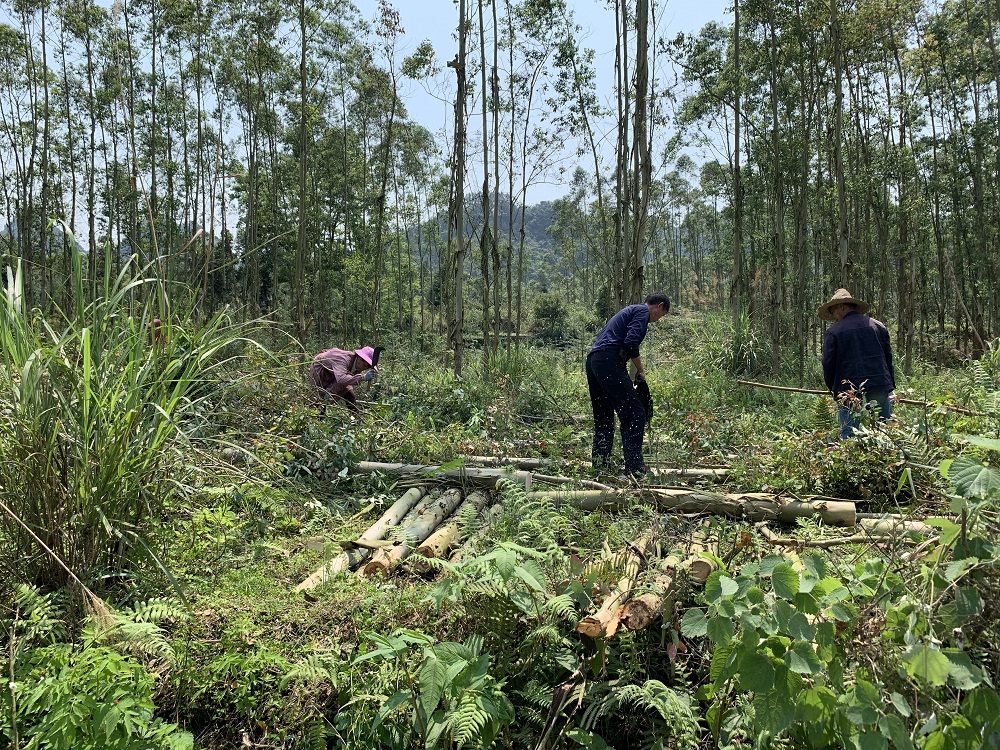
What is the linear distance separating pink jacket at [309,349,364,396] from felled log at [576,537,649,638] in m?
4.00

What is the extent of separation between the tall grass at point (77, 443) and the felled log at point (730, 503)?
2.03 metres

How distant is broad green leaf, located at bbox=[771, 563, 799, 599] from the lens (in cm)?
146

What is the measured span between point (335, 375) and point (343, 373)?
0.89 ft

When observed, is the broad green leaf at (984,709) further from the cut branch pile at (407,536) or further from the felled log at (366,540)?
the felled log at (366,540)

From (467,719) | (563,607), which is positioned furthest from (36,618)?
(563,607)

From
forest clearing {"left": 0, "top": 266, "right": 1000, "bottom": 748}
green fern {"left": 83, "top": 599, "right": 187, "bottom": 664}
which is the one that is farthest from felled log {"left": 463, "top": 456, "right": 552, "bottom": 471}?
green fern {"left": 83, "top": 599, "right": 187, "bottom": 664}

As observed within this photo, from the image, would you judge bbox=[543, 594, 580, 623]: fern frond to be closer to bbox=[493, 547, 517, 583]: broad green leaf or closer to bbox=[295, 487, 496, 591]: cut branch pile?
bbox=[493, 547, 517, 583]: broad green leaf

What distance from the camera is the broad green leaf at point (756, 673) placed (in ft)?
4.57

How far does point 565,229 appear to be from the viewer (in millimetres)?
31625

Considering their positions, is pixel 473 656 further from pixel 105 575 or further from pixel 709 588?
pixel 105 575

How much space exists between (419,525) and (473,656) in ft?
6.04

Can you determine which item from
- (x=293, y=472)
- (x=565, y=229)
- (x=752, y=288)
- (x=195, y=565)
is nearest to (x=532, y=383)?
(x=293, y=472)

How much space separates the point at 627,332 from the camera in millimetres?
4711

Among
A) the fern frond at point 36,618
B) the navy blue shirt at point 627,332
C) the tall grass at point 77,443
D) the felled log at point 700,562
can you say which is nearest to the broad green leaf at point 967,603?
the felled log at point 700,562
